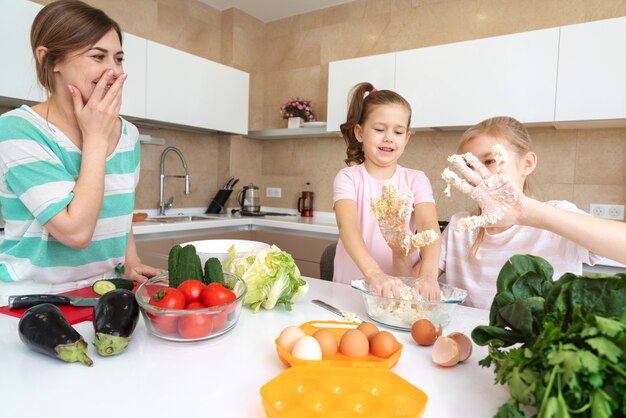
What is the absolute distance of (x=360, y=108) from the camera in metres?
1.52

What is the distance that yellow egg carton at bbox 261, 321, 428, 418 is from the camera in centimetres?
50

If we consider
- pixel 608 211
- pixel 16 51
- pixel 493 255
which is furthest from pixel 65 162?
pixel 608 211

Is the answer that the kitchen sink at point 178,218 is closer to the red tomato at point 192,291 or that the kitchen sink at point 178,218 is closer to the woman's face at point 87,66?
the woman's face at point 87,66

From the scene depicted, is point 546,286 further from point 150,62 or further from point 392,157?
point 150,62

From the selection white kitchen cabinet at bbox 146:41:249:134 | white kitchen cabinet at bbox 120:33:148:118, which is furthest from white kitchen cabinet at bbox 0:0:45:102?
white kitchen cabinet at bbox 146:41:249:134

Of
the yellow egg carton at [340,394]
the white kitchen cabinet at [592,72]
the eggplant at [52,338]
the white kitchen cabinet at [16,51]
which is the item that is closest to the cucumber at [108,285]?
the eggplant at [52,338]

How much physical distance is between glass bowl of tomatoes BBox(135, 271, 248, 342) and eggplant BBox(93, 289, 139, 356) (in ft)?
0.08

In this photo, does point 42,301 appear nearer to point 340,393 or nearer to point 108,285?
point 108,285

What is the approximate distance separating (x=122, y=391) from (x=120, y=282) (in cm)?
46

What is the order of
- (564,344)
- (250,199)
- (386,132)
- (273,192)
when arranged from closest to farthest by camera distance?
1. (564,344)
2. (386,132)
3. (250,199)
4. (273,192)

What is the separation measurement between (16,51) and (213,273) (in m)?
2.06

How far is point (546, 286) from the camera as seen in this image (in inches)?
23.3

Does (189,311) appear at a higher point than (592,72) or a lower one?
lower

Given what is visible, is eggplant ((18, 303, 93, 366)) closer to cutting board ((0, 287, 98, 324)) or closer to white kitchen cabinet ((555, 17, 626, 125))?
cutting board ((0, 287, 98, 324))
